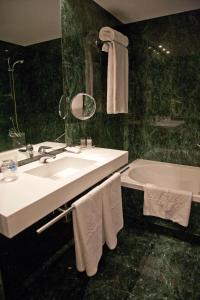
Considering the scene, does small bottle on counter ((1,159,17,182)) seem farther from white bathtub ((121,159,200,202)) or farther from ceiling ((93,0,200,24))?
ceiling ((93,0,200,24))

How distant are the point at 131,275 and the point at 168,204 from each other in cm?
71

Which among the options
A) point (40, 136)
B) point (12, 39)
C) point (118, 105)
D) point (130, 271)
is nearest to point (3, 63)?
point (12, 39)

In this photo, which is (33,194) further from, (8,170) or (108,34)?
(108,34)

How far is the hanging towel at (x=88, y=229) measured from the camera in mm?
1330

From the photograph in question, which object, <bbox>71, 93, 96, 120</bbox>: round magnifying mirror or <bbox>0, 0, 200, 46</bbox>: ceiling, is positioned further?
<bbox>71, 93, 96, 120</bbox>: round magnifying mirror

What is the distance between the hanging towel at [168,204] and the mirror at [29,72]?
111 cm

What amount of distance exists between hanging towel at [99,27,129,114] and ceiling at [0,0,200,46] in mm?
324

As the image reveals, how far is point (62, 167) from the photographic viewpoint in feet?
5.83

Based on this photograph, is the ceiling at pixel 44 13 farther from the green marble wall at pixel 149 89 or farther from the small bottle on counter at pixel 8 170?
the small bottle on counter at pixel 8 170

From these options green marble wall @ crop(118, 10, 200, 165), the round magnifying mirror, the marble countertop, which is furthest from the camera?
green marble wall @ crop(118, 10, 200, 165)

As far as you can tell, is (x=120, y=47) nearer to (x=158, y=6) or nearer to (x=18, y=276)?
(x=158, y=6)

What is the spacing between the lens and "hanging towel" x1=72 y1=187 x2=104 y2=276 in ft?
4.36

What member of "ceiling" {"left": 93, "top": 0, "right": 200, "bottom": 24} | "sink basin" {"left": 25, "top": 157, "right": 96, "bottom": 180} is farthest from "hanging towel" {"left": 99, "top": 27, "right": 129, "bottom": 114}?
"sink basin" {"left": 25, "top": 157, "right": 96, "bottom": 180}

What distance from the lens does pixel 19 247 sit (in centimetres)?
150
